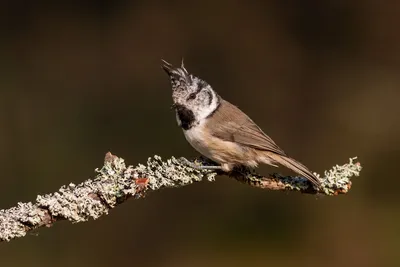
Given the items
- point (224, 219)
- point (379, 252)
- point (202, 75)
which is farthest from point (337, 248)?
point (202, 75)

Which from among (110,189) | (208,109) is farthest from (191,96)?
(110,189)

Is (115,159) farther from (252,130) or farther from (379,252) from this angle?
(379,252)

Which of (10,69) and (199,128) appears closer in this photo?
(199,128)

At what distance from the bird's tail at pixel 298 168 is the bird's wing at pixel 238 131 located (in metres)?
0.02

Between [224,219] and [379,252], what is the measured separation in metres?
0.75

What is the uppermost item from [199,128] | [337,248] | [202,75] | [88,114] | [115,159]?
[202,75]

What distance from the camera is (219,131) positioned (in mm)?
2410

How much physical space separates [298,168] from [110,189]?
1.97 ft

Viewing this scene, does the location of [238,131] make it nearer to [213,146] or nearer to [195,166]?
[213,146]

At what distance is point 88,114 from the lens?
4125 millimetres

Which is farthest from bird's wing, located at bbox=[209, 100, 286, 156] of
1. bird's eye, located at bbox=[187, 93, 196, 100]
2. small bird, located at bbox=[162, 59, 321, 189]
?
bird's eye, located at bbox=[187, 93, 196, 100]

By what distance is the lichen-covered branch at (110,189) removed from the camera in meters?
1.87

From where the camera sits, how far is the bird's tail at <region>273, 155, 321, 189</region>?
6.97 ft

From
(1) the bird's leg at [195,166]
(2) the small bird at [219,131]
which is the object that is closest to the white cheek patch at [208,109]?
(2) the small bird at [219,131]
